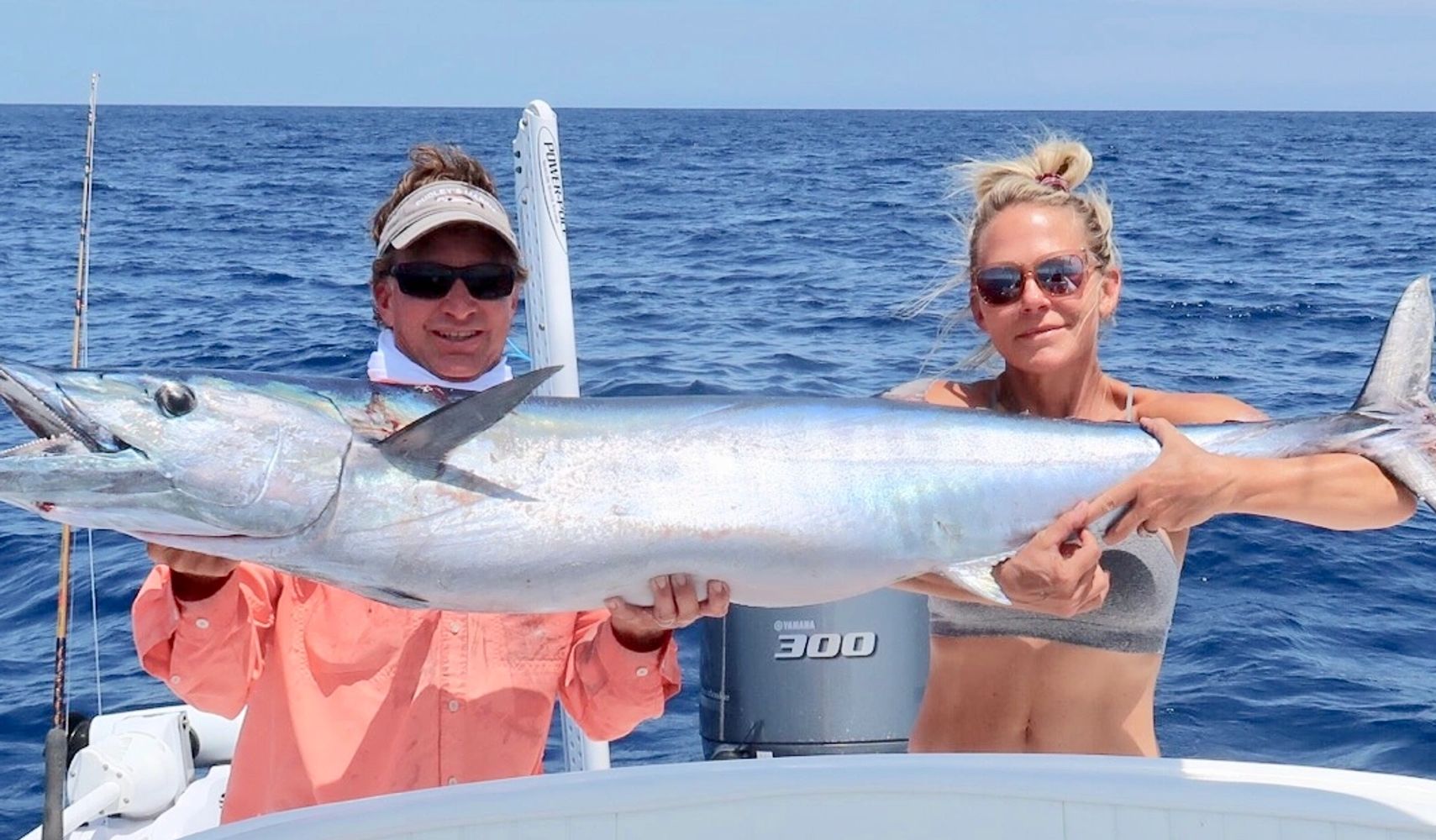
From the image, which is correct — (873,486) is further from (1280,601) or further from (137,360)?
(137,360)

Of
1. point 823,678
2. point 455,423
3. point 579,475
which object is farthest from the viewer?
point 823,678

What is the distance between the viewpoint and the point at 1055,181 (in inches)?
130

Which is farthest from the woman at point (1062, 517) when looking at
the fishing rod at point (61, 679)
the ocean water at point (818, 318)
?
the fishing rod at point (61, 679)

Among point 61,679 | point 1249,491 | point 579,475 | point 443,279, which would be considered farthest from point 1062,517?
point 61,679

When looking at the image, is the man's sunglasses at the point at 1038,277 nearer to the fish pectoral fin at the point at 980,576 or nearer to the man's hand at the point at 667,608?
the fish pectoral fin at the point at 980,576

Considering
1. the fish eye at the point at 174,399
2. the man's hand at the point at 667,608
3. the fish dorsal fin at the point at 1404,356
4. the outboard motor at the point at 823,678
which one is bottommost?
the outboard motor at the point at 823,678

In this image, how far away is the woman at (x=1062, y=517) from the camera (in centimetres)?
291

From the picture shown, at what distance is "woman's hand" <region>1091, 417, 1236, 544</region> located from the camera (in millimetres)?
2811

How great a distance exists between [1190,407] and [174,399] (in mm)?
2166

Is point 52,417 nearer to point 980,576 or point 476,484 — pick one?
point 476,484

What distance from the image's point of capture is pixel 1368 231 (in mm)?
23047

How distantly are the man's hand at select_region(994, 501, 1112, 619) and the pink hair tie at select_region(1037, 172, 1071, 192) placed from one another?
82 centimetres

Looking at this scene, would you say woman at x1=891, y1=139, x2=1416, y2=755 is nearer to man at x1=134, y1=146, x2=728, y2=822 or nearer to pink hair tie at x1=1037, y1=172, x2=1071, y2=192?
pink hair tie at x1=1037, y1=172, x2=1071, y2=192

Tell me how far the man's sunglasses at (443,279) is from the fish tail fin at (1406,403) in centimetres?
181
